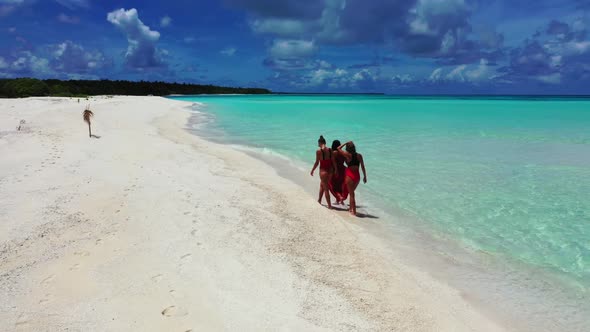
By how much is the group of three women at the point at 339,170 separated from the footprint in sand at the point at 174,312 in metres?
4.08

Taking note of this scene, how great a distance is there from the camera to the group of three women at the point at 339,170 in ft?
22.9

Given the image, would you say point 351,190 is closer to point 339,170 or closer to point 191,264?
point 339,170

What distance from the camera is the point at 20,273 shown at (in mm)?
4082

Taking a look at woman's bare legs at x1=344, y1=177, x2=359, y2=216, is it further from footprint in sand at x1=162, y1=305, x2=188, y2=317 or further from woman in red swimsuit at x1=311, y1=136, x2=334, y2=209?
footprint in sand at x1=162, y1=305, x2=188, y2=317

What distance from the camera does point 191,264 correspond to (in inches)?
174

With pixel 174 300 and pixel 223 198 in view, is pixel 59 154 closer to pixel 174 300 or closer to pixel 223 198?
pixel 223 198

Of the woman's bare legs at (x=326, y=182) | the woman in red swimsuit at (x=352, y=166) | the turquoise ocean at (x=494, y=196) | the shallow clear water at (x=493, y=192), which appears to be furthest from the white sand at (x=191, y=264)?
the shallow clear water at (x=493, y=192)

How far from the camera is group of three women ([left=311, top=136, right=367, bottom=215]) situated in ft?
22.9

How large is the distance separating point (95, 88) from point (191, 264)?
332 ft

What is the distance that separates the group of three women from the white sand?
501mm

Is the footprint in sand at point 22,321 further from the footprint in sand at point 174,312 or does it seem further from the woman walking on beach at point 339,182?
the woman walking on beach at point 339,182

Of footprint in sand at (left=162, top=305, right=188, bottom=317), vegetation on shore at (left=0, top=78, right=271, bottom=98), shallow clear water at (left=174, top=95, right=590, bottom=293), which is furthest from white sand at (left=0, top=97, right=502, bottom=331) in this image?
vegetation on shore at (left=0, top=78, right=271, bottom=98)

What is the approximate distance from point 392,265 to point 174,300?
2.81 metres

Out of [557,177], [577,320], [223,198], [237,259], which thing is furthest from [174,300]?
[557,177]
